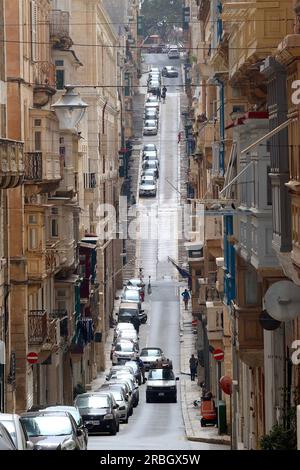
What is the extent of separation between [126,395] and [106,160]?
41.3 meters

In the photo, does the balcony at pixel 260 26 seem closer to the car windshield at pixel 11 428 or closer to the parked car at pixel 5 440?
the car windshield at pixel 11 428

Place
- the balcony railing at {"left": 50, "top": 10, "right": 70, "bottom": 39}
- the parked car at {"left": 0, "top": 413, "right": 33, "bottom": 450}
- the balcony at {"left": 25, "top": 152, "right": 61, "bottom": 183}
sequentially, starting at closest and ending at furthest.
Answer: the parked car at {"left": 0, "top": 413, "right": 33, "bottom": 450}, the balcony at {"left": 25, "top": 152, "right": 61, "bottom": 183}, the balcony railing at {"left": 50, "top": 10, "right": 70, "bottom": 39}

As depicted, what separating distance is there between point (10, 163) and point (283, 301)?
19069 mm

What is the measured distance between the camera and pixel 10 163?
42.6 metres

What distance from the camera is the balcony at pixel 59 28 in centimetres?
6469

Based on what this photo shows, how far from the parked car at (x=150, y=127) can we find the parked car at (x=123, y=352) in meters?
68.3

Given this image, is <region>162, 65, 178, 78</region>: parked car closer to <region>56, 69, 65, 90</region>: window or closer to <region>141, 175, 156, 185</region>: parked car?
<region>141, 175, 156, 185</region>: parked car

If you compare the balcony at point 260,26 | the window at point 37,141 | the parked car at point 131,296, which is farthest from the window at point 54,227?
the parked car at point 131,296

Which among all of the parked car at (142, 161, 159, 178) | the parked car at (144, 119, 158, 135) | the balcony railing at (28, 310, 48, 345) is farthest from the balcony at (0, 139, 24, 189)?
the parked car at (144, 119, 158, 135)

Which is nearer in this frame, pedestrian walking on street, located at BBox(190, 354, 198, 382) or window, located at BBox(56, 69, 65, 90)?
window, located at BBox(56, 69, 65, 90)

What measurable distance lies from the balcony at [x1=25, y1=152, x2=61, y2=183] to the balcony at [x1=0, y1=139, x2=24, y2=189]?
21.6 feet

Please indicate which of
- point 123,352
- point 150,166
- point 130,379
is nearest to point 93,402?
point 130,379

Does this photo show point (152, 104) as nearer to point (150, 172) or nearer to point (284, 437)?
point (150, 172)

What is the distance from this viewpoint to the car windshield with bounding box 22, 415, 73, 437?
28531 millimetres
